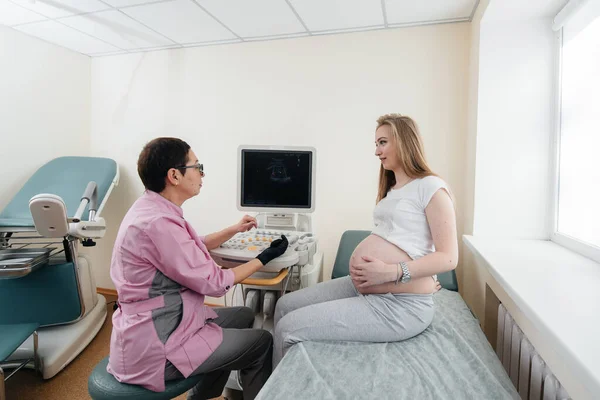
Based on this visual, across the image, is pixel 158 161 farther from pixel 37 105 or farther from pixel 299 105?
pixel 37 105

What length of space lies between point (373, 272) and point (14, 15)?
298cm

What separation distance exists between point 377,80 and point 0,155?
2.89 metres

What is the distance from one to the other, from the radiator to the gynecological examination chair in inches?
88.7

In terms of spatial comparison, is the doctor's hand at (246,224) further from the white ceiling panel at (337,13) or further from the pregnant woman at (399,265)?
the white ceiling panel at (337,13)

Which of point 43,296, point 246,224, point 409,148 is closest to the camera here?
point 409,148

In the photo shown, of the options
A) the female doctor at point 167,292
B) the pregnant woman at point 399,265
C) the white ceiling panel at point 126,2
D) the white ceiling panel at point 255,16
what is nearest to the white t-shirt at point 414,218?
the pregnant woman at point 399,265

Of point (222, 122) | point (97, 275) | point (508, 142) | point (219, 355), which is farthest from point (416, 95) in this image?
point (97, 275)

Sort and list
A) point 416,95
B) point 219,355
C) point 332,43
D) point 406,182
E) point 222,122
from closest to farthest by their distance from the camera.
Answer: point 219,355 → point 406,182 → point 416,95 → point 332,43 → point 222,122

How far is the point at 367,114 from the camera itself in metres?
2.46

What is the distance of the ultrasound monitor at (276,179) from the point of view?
1.83 m

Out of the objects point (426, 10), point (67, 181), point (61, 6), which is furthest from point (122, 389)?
point (426, 10)

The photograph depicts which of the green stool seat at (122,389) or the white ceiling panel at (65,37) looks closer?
the green stool seat at (122,389)

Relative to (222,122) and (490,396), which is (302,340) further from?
(222,122)

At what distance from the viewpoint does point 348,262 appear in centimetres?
211
